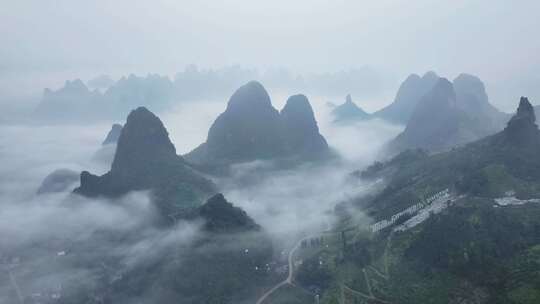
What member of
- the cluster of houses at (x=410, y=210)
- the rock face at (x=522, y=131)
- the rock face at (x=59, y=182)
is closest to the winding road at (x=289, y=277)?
the cluster of houses at (x=410, y=210)

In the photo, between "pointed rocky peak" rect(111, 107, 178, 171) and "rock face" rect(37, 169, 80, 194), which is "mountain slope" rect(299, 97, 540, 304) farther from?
"rock face" rect(37, 169, 80, 194)

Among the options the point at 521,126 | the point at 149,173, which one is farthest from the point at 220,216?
the point at 521,126

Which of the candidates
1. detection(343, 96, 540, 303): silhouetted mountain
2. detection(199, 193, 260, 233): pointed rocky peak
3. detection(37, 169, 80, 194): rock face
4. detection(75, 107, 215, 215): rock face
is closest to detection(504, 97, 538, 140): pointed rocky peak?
detection(343, 96, 540, 303): silhouetted mountain

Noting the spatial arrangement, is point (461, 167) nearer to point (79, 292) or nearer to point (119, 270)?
point (119, 270)

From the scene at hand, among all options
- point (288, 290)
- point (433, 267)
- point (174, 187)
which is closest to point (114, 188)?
point (174, 187)

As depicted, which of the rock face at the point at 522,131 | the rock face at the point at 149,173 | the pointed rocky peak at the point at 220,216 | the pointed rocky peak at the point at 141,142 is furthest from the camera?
the pointed rocky peak at the point at 141,142

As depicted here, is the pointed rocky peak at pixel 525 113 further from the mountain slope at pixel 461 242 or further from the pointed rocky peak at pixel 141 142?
the pointed rocky peak at pixel 141 142
